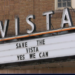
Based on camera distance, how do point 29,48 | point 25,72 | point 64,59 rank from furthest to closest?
1. point 25,72
2. point 29,48
3. point 64,59

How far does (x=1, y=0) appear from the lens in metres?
16.2

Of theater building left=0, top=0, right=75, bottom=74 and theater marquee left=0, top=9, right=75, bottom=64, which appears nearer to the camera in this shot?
theater marquee left=0, top=9, right=75, bottom=64

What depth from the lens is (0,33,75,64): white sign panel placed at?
12.5 m

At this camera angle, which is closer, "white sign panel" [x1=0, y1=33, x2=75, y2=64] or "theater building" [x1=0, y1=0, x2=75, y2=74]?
"white sign panel" [x1=0, y1=33, x2=75, y2=64]

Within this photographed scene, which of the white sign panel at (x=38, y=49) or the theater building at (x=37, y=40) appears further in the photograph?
the theater building at (x=37, y=40)

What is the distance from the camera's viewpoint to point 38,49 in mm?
13344

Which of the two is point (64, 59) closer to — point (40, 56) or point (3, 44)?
point (40, 56)

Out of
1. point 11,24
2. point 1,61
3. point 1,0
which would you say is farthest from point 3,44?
point 1,0

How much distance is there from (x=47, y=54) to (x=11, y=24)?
402 cm

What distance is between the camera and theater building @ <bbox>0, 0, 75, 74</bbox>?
12688 mm

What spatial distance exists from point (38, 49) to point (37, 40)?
1.64ft

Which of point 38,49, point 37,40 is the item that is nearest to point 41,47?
point 38,49

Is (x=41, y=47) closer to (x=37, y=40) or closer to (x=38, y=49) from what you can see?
(x=38, y=49)

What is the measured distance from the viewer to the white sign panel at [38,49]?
12541 mm
